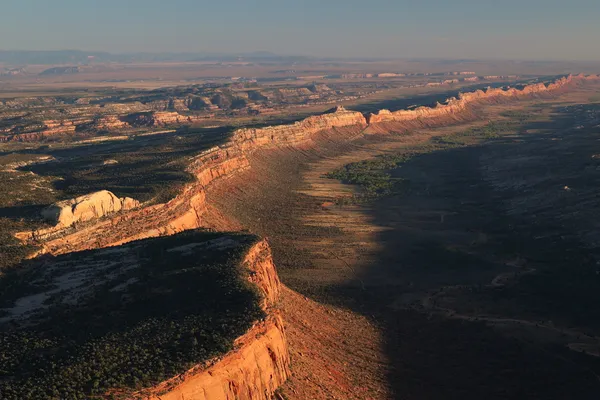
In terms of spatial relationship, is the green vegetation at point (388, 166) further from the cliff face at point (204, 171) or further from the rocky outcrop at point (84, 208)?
the rocky outcrop at point (84, 208)

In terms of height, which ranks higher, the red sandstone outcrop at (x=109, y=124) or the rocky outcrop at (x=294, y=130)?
the rocky outcrop at (x=294, y=130)

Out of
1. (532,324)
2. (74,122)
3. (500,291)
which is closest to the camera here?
(532,324)

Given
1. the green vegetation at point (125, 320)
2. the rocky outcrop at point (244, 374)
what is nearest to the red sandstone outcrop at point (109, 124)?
the green vegetation at point (125, 320)

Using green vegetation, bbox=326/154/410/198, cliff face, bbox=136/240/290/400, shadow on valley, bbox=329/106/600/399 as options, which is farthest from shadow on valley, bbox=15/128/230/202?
cliff face, bbox=136/240/290/400

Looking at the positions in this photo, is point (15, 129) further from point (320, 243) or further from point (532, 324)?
point (532, 324)

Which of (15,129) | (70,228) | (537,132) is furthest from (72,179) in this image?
(537,132)

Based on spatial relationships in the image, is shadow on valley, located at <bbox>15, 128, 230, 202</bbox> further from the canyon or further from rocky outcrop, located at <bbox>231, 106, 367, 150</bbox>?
rocky outcrop, located at <bbox>231, 106, 367, 150</bbox>
